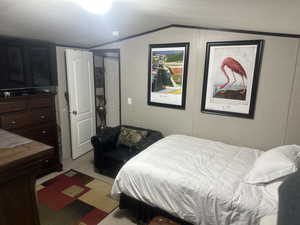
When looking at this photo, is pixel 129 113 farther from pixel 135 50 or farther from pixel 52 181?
pixel 52 181

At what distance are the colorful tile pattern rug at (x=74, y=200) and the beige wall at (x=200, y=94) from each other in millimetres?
1377

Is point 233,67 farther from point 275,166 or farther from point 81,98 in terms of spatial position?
point 81,98

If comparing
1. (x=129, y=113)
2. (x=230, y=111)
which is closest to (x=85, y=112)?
(x=129, y=113)

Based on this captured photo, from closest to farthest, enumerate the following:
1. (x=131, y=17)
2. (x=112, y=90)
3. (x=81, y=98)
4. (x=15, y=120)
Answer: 1. (x=131, y=17)
2. (x=15, y=120)
3. (x=81, y=98)
4. (x=112, y=90)

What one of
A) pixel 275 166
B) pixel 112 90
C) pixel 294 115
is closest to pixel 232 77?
pixel 294 115

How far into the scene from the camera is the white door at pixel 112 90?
4453mm

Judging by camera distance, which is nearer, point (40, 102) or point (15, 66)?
→ point (15, 66)

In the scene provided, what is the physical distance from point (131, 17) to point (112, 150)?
209 centimetres

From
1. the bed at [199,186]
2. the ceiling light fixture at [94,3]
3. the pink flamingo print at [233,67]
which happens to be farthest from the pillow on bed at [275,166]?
the ceiling light fixture at [94,3]

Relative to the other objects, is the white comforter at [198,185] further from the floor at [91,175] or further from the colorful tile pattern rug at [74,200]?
the colorful tile pattern rug at [74,200]

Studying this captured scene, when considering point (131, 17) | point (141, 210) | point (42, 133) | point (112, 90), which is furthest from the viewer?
point (112, 90)

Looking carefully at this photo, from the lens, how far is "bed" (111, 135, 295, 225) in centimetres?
164

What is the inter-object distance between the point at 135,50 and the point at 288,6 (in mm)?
2654

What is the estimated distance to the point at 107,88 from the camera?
182 inches
